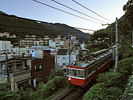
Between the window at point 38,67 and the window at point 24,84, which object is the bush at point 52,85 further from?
the window at point 38,67

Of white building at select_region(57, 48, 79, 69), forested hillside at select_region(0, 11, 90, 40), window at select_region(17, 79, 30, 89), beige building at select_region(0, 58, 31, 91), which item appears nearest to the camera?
forested hillside at select_region(0, 11, 90, 40)

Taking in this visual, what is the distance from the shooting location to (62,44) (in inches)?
1325

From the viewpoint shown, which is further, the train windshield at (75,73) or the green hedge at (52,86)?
the green hedge at (52,86)

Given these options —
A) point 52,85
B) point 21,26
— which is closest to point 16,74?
point 52,85

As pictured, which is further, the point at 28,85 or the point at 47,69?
the point at 47,69

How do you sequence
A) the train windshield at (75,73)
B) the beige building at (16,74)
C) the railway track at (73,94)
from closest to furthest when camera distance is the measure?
the railway track at (73,94) < the train windshield at (75,73) < the beige building at (16,74)

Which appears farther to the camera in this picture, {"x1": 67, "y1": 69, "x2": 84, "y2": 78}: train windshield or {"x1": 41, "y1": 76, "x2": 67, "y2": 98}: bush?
{"x1": 41, "y1": 76, "x2": 67, "y2": 98}: bush

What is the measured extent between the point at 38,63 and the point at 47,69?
2.04 meters

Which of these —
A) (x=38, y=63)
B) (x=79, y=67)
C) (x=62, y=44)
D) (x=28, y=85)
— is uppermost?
(x=62, y=44)

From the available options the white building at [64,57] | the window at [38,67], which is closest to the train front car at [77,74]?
the window at [38,67]

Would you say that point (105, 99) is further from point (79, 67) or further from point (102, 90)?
point (79, 67)

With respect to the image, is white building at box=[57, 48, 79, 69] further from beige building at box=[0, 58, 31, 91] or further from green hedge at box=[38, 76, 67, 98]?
green hedge at box=[38, 76, 67, 98]

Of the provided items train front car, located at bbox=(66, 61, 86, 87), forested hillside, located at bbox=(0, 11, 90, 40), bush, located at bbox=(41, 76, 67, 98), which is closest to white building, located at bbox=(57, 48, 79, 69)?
forested hillside, located at bbox=(0, 11, 90, 40)

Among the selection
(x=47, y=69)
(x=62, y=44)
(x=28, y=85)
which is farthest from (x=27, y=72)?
(x=62, y=44)
